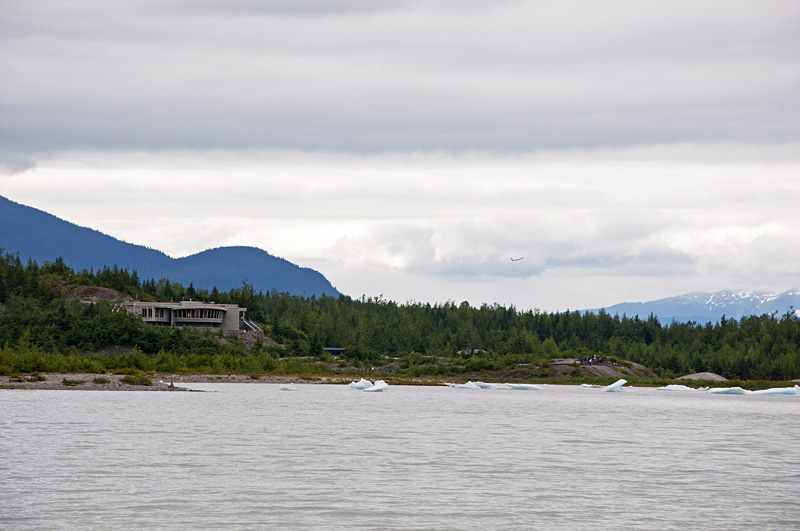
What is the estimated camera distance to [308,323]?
182 metres

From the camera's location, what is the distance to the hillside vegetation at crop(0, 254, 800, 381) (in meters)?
114

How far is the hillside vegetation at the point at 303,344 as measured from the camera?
11450 centimetres

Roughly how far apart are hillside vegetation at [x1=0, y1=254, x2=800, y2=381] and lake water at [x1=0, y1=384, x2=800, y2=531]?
52294mm

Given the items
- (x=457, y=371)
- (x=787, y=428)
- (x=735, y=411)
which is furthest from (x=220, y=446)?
(x=457, y=371)

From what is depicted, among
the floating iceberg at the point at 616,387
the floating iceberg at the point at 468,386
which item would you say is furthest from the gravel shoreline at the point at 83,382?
the floating iceberg at the point at 616,387

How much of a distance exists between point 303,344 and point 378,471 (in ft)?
410

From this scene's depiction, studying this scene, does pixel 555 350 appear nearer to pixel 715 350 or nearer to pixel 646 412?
pixel 715 350

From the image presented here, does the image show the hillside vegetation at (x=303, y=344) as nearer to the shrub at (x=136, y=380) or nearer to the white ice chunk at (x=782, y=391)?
the shrub at (x=136, y=380)

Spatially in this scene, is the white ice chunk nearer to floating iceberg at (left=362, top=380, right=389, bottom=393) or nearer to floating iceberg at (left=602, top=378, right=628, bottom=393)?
floating iceberg at (left=602, top=378, right=628, bottom=393)

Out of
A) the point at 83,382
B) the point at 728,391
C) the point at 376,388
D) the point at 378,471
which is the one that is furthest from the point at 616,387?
the point at 378,471

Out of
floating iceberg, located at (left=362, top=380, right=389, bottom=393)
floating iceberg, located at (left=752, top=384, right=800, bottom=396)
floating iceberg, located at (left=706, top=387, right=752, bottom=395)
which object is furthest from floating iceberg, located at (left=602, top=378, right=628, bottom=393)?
floating iceberg, located at (left=362, top=380, right=389, bottom=393)

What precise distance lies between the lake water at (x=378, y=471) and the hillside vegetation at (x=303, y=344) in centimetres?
5229

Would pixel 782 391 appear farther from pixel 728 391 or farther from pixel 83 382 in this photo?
pixel 83 382

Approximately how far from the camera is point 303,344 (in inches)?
6142
